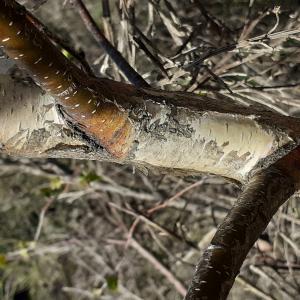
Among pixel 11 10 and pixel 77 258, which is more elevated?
pixel 11 10

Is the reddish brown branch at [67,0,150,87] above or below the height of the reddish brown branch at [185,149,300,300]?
above

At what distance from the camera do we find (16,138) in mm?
796

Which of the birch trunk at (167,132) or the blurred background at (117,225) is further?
the blurred background at (117,225)

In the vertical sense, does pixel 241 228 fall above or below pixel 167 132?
below

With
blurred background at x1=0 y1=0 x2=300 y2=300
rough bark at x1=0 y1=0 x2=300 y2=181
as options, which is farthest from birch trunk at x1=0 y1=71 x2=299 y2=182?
blurred background at x1=0 y1=0 x2=300 y2=300

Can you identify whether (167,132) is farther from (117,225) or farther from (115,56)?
(117,225)

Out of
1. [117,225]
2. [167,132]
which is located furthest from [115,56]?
[117,225]

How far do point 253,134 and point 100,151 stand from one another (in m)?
0.29

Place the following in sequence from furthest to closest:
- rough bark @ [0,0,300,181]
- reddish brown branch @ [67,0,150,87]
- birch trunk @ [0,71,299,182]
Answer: reddish brown branch @ [67,0,150,87], birch trunk @ [0,71,299,182], rough bark @ [0,0,300,181]

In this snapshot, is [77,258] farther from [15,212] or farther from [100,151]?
[100,151]

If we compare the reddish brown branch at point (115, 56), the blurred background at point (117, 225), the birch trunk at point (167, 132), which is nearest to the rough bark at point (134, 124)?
the birch trunk at point (167, 132)

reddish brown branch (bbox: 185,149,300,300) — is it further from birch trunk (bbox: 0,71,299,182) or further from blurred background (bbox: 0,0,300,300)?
blurred background (bbox: 0,0,300,300)

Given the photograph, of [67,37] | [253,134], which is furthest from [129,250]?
[253,134]

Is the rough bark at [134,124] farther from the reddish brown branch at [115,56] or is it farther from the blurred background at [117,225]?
the blurred background at [117,225]
